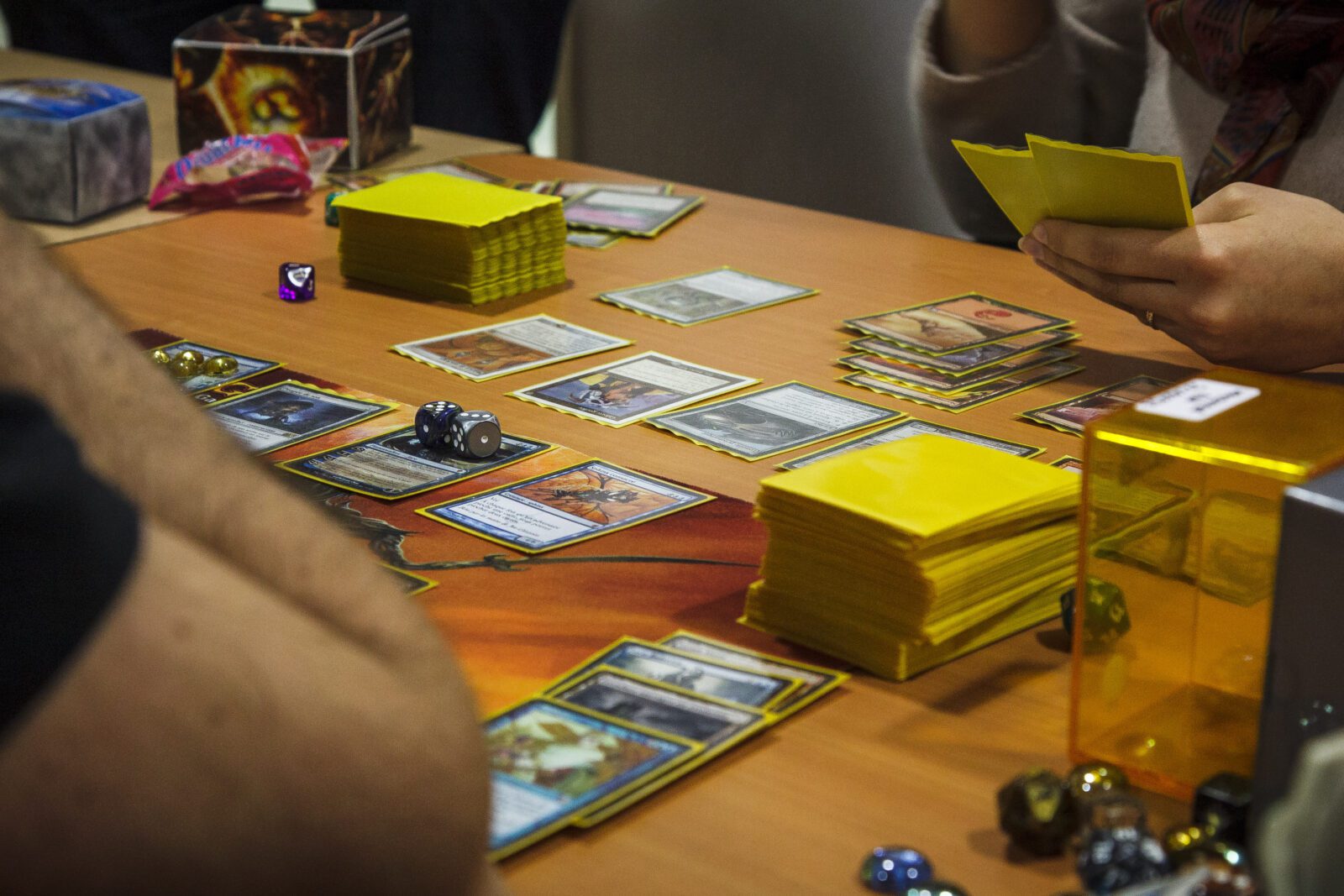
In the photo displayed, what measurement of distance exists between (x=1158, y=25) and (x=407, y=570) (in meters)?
1.31

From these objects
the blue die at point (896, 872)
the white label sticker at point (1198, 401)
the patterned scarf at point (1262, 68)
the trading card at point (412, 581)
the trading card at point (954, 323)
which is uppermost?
the patterned scarf at point (1262, 68)

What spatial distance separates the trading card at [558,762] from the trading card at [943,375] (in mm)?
683

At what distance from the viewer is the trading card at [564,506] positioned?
1.02m

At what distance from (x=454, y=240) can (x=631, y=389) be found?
0.38 metres

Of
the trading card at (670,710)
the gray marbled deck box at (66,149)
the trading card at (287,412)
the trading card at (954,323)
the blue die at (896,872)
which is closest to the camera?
the blue die at (896,872)

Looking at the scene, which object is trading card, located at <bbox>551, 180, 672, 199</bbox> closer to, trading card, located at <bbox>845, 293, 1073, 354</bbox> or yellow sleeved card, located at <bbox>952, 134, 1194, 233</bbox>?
trading card, located at <bbox>845, 293, 1073, 354</bbox>

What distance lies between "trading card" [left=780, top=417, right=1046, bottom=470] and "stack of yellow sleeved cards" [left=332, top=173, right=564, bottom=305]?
1.88ft

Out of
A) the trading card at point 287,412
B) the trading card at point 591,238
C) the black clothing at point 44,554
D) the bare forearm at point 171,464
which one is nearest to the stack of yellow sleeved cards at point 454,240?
the trading card at point 591,238

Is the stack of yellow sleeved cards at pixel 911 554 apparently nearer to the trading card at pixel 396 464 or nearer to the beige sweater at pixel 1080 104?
the trading card at pixel 396 464

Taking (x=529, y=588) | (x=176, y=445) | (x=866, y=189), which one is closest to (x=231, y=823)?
(x=176, y=445)

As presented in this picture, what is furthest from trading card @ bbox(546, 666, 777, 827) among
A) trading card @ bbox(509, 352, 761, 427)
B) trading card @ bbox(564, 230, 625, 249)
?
trading card @ bbox(564, 230, 625, 249)

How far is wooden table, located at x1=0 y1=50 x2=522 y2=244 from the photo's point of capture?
74.5 inches

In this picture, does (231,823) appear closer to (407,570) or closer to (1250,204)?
(407,570)

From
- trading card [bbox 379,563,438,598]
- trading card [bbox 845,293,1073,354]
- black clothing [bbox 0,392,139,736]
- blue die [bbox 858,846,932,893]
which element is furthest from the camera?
trading card [bbox 845,293,1073,354]
